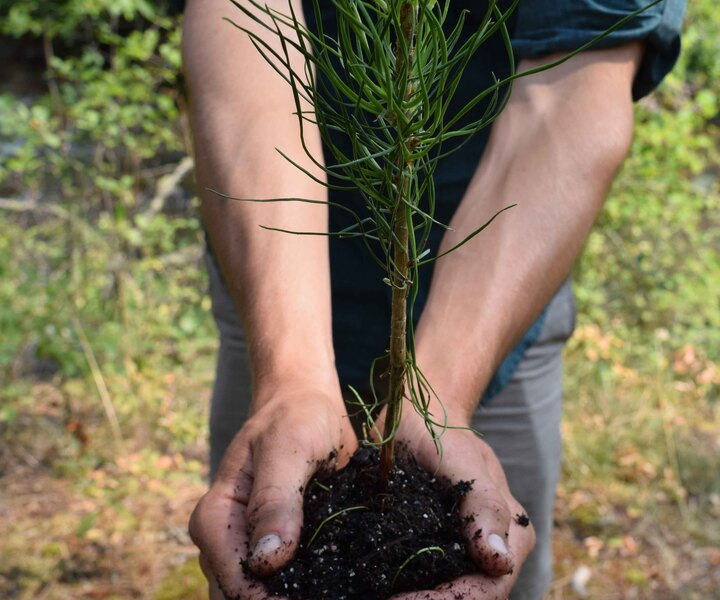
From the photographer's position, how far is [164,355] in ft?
14.7

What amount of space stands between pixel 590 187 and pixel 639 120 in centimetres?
344

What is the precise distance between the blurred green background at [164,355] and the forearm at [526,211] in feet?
6.59

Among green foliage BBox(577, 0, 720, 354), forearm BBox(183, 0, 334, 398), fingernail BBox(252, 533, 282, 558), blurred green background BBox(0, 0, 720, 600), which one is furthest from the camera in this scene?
green foliage BBox(577, 0, 720, 354)

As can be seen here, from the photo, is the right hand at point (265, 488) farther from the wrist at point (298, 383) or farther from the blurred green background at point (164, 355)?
the blurred green background at point (164, 355)

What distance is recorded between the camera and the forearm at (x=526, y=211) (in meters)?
1.41

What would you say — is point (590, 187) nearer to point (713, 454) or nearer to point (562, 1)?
point (562, 1)

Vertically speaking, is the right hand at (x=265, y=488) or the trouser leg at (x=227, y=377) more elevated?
the right hand at (x=265, y=488)

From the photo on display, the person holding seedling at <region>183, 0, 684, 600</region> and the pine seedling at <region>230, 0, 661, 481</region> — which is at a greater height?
the pine seedling at <region>230, 0, 661, 481</region>

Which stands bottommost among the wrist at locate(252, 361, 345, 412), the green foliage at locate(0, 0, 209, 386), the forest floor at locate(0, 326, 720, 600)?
the forest floor at locate(0, 326, 720, 600)

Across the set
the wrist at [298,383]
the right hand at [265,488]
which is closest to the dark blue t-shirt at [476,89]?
the wrist at [298,383]

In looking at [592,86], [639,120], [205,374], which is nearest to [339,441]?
[592,86]

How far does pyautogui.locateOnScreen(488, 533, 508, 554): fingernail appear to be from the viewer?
98cm

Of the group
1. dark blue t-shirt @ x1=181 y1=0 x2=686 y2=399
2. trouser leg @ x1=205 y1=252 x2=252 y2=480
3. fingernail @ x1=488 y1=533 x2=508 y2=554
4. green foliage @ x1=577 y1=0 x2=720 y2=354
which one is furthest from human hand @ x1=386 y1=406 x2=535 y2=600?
green foliage @ x1=577 y1=0 x2=720 y2=354

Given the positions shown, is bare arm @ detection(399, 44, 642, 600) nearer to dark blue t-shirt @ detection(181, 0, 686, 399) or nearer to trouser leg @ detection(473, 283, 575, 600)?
dark blue t-shirt @ detection(181, 0, 686, 399)
